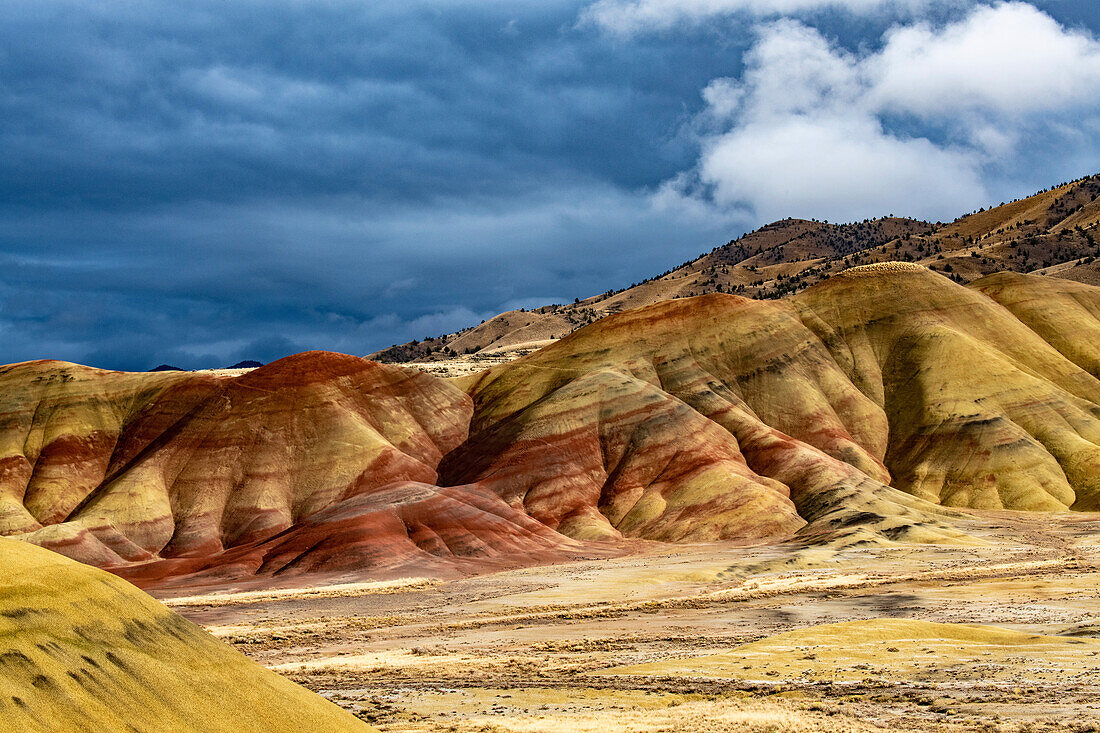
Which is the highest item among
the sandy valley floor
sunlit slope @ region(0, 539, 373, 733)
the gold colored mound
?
the gold colored mound

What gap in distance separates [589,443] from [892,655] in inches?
2491

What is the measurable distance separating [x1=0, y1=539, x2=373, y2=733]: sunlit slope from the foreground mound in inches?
590

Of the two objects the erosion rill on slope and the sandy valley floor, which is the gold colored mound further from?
the sandy valley floor

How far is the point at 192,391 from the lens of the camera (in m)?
99.7

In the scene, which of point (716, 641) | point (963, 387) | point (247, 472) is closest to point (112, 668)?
point (716, 641)

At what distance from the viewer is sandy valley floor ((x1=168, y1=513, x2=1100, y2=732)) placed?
2367cm

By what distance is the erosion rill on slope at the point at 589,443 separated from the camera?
245 ft

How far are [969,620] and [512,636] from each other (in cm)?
1791

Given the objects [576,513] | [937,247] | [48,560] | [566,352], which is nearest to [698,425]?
[576,513]

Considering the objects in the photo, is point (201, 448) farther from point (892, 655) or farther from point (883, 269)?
point (883, 269)

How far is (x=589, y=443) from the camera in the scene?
92500mm

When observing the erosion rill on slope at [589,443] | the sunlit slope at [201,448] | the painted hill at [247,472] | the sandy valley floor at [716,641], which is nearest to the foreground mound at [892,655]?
the sandy valley floor at [716,641]

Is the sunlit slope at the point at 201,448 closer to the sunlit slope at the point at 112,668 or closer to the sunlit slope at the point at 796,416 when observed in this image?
the sunlit slope at the point at 796,416

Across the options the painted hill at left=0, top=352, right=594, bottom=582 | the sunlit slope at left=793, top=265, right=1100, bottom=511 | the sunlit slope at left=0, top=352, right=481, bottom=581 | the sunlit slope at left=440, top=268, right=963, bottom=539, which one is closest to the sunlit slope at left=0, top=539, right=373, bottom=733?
the painted hill at left=0, top=352, right=594, bottom=582
